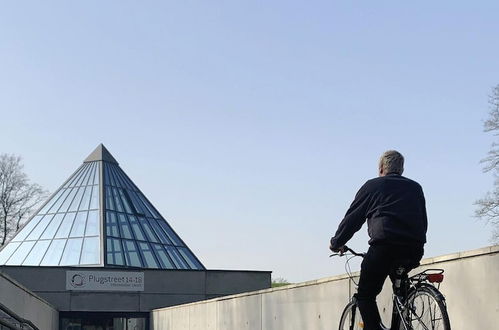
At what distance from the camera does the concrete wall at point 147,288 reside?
30.5m

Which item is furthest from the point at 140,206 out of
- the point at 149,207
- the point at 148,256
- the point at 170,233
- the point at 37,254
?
the point at 37,254

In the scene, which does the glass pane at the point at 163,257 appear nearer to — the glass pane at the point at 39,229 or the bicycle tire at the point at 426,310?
the glass pane at the point at 39,229

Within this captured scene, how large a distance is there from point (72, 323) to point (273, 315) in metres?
20.9

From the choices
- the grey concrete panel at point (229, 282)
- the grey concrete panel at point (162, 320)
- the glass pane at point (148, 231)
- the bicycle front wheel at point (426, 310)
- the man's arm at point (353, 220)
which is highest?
the glass pane at point (148, 231)

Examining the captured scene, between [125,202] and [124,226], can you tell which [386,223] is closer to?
[124,226]

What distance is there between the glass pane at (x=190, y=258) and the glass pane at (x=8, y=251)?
7235 mm

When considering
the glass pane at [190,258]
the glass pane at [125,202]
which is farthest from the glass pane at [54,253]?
the glass pane at [190,258]

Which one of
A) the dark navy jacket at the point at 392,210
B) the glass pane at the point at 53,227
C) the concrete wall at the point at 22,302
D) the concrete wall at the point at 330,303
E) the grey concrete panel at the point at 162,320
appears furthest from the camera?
the glass pane at the point at 53,227

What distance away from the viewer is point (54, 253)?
32688 millimetres

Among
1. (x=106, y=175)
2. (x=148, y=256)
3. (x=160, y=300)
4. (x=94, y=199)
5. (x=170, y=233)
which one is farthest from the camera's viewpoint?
(x=106, y=175)

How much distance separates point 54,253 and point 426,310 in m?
29.6

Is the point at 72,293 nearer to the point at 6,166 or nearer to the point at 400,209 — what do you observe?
the point at 6,166

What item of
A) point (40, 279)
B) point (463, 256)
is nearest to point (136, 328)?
point (40, 279)

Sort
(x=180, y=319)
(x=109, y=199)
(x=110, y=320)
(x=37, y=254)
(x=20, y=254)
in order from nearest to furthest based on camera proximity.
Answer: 1. (x=180, y=319)
2. (x=110, y=320)
3. (x=37, y=254)
4. (x=20, y=254)
5. (x=109, y=199)
